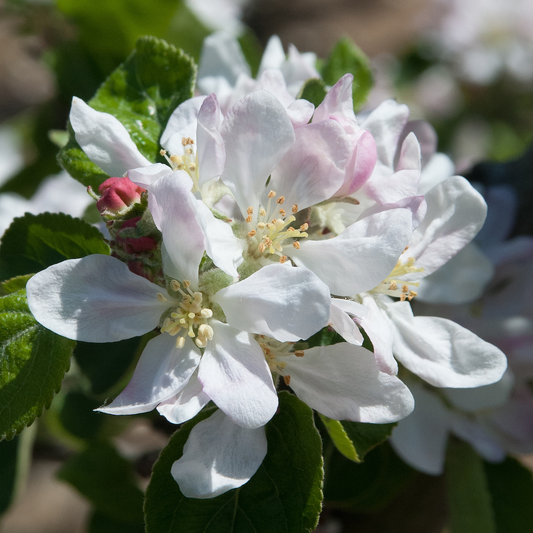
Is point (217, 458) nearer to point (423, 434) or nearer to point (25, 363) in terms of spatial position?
point (25, 363)

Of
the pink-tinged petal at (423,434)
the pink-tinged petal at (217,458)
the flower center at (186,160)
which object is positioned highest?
the flower center at (186,160)

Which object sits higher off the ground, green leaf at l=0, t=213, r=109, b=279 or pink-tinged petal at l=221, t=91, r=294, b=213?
pink-tinged petal at l=221, t=91, r=294, b=213

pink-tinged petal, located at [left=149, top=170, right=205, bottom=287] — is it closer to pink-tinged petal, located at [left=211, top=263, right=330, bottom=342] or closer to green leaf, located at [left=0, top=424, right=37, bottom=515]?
pink-tinged petal, located at [left=211, top=263, right=330, bottom=342]

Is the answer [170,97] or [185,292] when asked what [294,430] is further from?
[170,97]

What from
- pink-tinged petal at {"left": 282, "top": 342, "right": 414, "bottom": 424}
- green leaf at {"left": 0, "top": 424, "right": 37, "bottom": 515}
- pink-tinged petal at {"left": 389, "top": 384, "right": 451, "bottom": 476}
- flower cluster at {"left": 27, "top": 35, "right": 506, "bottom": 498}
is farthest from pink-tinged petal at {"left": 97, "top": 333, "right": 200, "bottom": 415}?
green leaf at {"left": 0, "top": 424, "right": 37, "bottom": 515}

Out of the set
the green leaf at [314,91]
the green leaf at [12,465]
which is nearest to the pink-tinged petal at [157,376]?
the green leaf at [314,91]

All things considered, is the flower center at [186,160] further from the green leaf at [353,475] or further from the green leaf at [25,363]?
the green leaf at [353,475]

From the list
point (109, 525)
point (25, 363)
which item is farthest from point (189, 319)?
point (109, 525)
